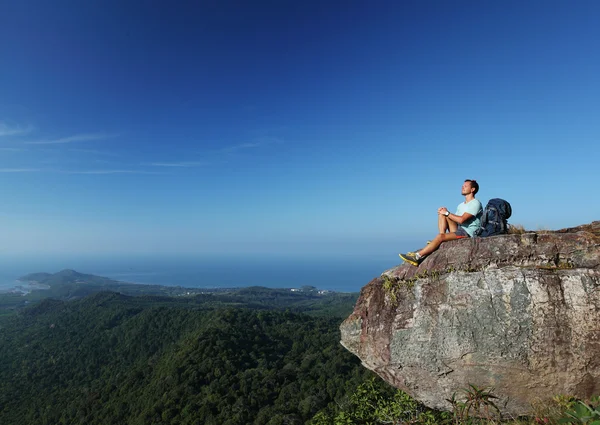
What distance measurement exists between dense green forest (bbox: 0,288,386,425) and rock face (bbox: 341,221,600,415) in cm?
794

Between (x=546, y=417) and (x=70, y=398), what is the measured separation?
69.7 meters

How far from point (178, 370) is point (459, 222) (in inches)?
1863

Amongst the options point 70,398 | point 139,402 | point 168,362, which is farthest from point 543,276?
point 70,398

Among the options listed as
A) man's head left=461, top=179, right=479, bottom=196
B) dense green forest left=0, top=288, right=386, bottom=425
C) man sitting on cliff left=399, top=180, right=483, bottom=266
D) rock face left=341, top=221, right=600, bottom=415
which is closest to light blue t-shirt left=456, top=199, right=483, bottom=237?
man sitting on cliff left=399, top=180, right=483, bottom=266

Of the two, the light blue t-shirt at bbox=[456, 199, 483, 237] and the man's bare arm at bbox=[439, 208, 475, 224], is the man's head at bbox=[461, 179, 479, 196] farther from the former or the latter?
the man's bare arm at bbox=[439, 208, 475, 224]

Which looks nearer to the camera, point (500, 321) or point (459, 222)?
point (500, 321)

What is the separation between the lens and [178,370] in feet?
141

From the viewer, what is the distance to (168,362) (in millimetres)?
48688

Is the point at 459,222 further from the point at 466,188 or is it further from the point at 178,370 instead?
the point at 178,370

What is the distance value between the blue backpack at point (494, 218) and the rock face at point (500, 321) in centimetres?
45

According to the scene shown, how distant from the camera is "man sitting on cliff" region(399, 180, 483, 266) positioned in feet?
21.7

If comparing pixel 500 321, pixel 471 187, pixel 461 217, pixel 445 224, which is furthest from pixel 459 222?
pixel 500 321

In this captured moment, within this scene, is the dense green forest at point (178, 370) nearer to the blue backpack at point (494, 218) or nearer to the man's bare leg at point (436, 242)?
the man's bare leg at point (436, 242)

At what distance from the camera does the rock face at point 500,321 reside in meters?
5.13
